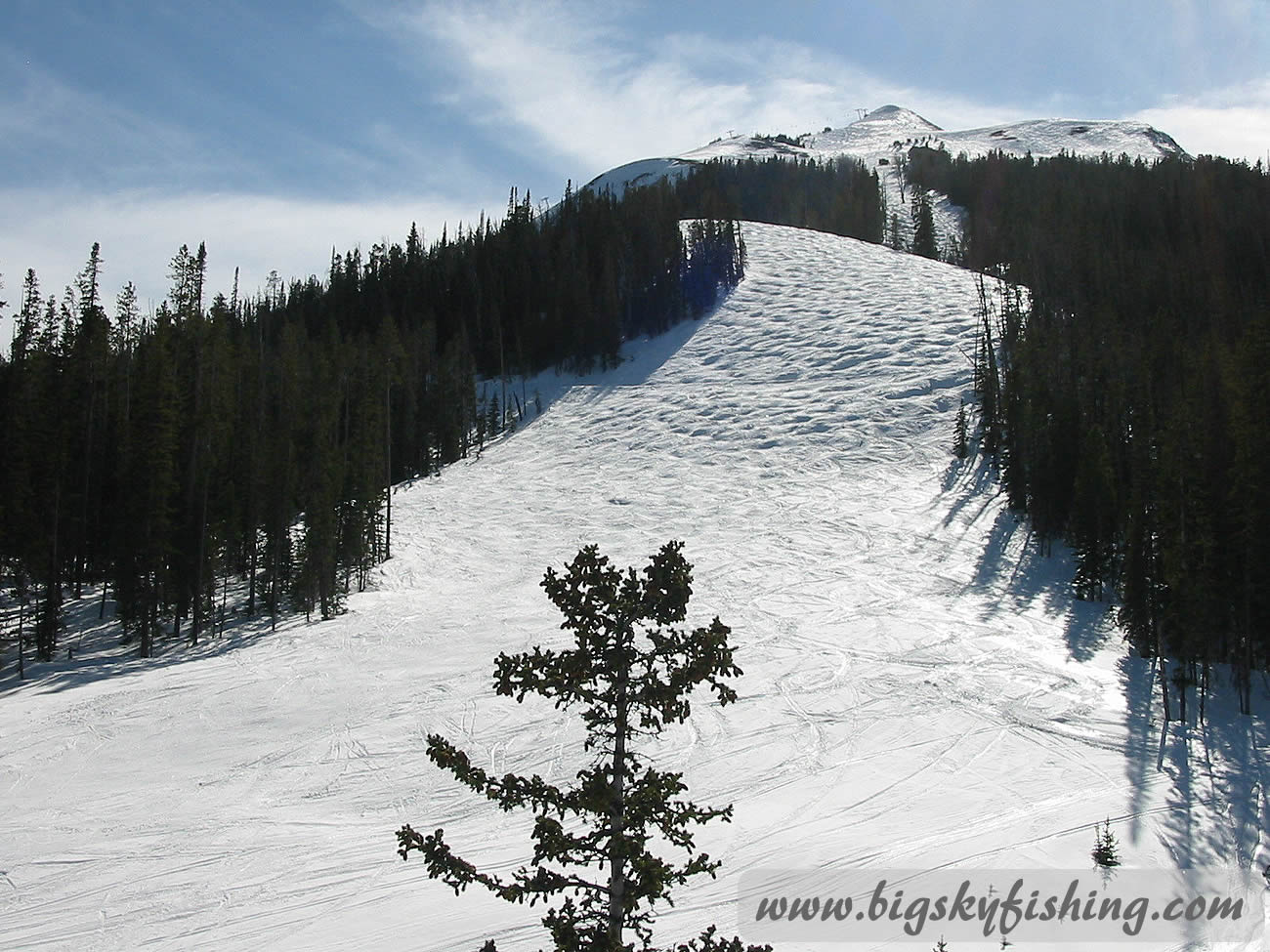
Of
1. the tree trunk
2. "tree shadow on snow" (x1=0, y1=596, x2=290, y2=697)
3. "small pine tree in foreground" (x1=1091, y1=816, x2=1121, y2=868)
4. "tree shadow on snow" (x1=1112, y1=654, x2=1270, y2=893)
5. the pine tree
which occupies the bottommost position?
"tree shadow on snow" (x1=0, y1=596, x2=290, y2=697)

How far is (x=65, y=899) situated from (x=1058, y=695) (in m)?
23.2

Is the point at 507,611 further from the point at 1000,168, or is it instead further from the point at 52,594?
the point at 1000,168

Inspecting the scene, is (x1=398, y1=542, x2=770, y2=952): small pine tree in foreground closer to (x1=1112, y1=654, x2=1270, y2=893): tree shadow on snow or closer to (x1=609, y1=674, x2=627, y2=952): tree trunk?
(x1=609, y1=674, x2=627, y2=952): tree trunk

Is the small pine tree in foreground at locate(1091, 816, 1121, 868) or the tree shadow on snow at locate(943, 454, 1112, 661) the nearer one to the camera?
the small pine tree in foreground at locate(1091, 816, 1121, 868)

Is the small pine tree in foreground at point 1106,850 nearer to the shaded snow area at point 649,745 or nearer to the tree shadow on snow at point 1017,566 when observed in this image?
the shaded snow area at point 649,745

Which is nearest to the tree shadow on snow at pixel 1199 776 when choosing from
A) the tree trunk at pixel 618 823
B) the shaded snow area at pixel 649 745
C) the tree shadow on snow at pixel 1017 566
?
the shaded snow area at pixel 649 745

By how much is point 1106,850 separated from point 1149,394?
36978 mm

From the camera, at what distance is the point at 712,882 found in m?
12.7

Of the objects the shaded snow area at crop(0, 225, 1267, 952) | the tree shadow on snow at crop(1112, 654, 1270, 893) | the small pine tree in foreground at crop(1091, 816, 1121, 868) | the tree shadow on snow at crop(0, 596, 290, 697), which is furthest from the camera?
the tree shadow on snow at crop(0, 596, 290, 697)

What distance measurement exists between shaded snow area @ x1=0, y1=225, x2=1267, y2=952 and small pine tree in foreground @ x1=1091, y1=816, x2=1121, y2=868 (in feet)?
0.98

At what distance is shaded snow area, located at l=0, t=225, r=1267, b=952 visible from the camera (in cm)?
1285

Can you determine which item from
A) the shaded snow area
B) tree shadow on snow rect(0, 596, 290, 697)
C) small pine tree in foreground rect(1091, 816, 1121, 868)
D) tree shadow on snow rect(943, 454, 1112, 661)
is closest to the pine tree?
tree shadow on snow rect(943, 454, 1112, 661)

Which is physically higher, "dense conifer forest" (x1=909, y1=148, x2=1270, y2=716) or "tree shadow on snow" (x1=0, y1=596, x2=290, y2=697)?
"dense conifer forest" (x1=909, y1=148, x2=1270, y2=716)

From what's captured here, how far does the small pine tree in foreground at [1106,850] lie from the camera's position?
43.9 ft
